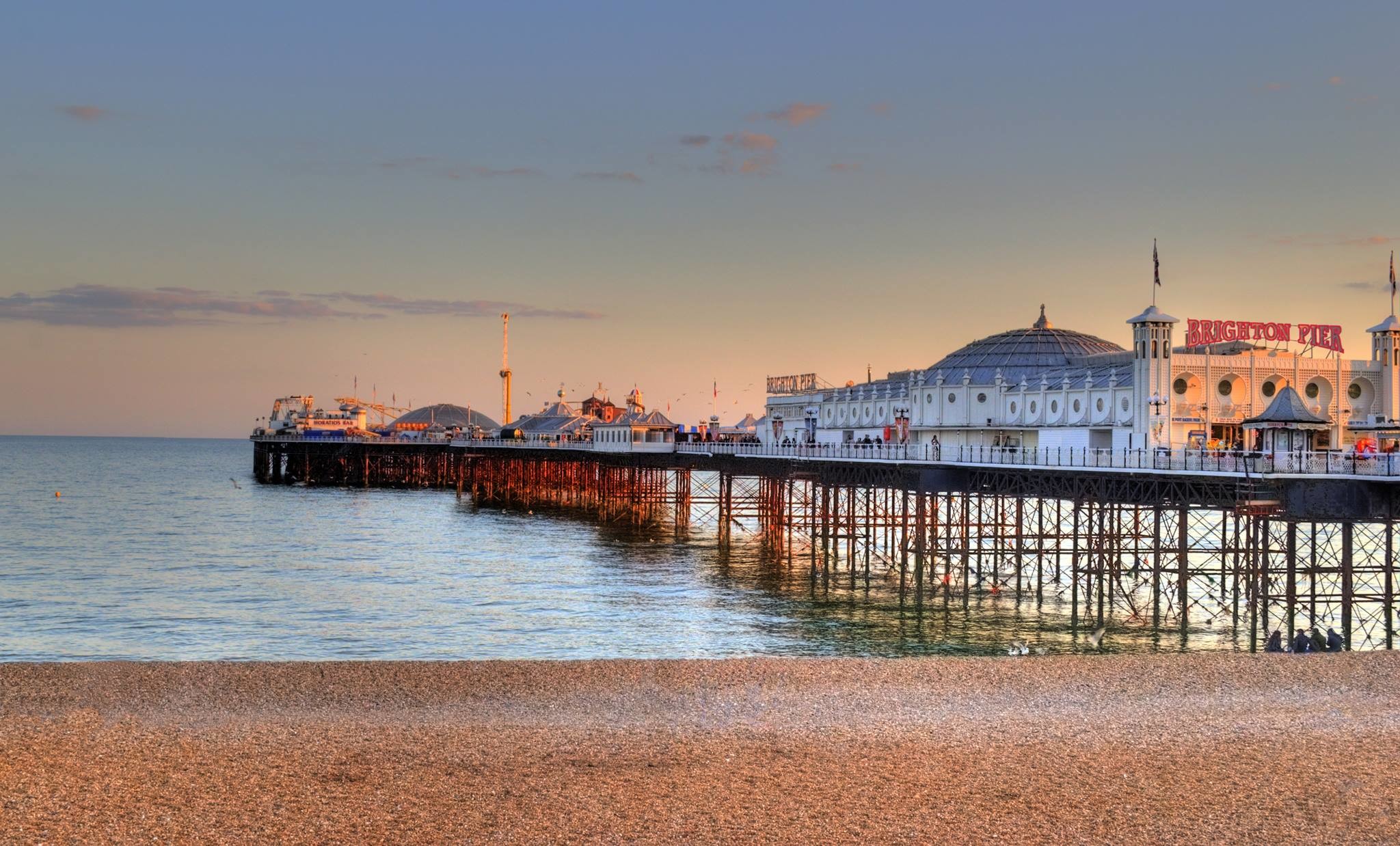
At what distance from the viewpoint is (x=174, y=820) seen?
52.3 feet

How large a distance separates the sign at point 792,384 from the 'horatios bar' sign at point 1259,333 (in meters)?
43.7

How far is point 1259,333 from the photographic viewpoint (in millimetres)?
48156

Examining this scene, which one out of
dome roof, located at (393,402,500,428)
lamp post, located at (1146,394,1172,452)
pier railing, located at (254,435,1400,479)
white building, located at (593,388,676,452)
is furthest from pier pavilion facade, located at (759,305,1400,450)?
dome roof, located at (393,402,500,428)

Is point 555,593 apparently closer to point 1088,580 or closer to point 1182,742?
point 1088,580

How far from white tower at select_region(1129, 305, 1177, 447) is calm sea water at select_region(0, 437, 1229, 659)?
8.09 m

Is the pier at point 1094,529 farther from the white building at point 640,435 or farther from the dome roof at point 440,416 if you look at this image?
the dome roof at point 440,416

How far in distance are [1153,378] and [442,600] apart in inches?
1064

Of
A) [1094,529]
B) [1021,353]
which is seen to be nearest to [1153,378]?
[1094,529]

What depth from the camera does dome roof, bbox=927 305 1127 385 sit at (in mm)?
65312

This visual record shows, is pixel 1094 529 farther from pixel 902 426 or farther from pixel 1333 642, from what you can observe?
pixel 1333 642

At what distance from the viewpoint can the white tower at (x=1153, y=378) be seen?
45406mm

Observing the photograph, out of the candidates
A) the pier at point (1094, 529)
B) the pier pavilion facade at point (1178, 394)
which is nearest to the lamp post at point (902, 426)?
the pier pavilion facade at point (1178, 394)

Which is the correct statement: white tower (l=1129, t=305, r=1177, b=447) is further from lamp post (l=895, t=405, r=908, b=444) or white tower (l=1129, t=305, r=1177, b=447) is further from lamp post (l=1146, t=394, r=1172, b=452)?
lamp post (l=895, t=405, r=908, b=444)

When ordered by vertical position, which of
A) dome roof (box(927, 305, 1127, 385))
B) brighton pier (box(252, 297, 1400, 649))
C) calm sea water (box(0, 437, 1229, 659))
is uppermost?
dome roof (box(927, 305, 1127, 385))
